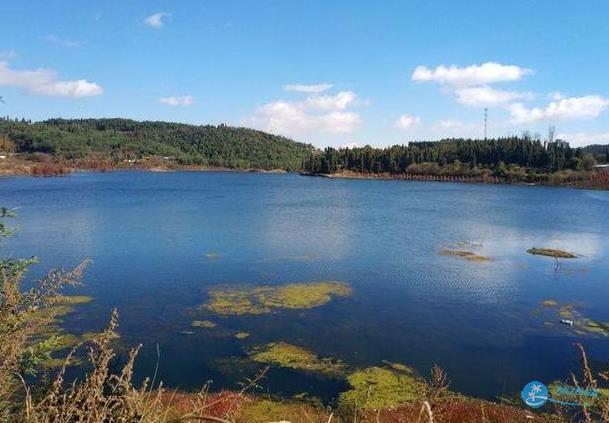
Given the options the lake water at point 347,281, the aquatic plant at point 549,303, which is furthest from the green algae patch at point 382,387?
the aquatic plant at point 549,303

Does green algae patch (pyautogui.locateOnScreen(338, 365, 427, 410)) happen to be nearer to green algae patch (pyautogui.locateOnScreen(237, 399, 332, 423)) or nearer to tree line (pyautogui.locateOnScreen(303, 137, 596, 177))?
green algae patch (pyautogui.locateOnScreen(237, 399, 332, 423))

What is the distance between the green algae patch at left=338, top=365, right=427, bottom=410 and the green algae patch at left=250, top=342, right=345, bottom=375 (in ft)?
3.31

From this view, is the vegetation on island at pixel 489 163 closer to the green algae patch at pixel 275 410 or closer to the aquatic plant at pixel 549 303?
the aquatic plant at pixel 549 303

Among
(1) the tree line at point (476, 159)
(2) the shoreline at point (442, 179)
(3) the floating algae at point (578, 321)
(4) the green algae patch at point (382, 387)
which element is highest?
(1) the tree line at point (476, 159)

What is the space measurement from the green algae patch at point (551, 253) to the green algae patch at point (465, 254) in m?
5.53

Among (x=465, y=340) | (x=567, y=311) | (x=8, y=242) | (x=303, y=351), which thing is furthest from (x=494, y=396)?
(x=8, y=242)

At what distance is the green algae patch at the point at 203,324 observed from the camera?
23.4 metres

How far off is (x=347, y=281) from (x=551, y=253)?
20.7 metres

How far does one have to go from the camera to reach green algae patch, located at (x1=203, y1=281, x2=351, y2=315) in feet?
86.0

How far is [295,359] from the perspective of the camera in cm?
1980

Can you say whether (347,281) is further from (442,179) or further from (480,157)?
(480,157)

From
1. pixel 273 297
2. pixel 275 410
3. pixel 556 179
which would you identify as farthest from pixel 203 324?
pixel 556 179

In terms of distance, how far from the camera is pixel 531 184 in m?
155

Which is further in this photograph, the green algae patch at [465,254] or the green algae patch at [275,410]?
the green algae patch at [465,254]
